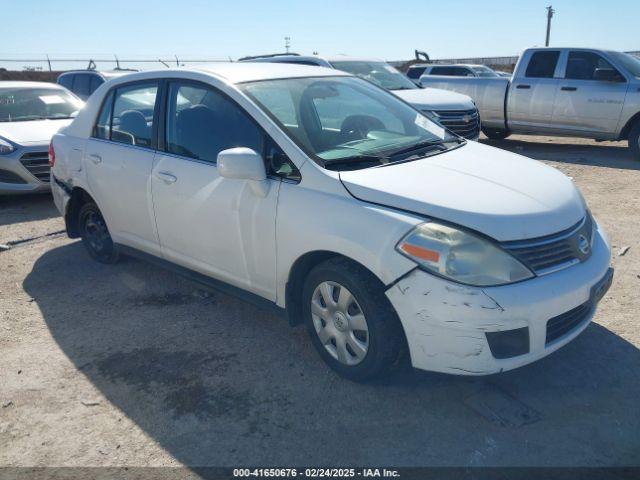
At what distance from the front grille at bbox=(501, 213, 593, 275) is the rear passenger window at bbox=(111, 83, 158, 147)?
2.79 metres

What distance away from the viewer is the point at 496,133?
40.5ft

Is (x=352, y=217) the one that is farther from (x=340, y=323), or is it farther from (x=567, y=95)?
(x=567, y=95)

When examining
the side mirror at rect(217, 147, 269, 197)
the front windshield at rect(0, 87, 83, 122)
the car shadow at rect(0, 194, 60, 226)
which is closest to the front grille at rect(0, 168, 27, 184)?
the car shadow at rect(0, 194, 60, 226)

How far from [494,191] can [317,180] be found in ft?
3.12

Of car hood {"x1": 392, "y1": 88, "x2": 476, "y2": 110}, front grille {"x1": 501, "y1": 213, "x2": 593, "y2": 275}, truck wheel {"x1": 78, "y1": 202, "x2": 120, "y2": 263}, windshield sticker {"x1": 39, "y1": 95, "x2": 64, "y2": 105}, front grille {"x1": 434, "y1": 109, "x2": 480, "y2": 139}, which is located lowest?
truck wheel {"x1": 78, "y1": 202, "x2": 120, "y2": 263}

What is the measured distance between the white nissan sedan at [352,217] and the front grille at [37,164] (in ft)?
10.6

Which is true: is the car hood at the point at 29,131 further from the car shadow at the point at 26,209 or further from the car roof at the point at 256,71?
the car roof at the point at 256,71

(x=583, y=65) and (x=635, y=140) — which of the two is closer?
(x=635, y=140)

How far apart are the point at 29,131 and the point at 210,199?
533 cm

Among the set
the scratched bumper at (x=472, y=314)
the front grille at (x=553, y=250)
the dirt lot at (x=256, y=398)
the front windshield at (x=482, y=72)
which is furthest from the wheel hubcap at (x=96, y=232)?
the front windshield at (x=482, y=72)

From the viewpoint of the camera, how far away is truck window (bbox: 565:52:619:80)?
9.77 m

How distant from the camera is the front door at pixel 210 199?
11.2 feet

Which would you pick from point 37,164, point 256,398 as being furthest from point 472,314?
point 37,164

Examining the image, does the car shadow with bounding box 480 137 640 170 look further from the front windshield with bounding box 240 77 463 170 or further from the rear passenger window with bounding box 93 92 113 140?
the rear passenger window with bounding box 93 92 113 140
